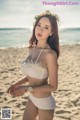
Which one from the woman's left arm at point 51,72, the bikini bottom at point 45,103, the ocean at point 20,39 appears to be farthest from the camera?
the ocean at point 20,39

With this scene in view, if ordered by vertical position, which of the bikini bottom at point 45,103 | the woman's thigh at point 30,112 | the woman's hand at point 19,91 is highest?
the woman's hand at point 19,91

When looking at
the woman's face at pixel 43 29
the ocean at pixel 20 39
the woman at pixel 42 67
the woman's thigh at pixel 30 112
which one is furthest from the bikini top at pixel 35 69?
the ocean at pixel 20 39

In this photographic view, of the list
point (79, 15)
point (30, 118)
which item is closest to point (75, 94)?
point (30, 118)

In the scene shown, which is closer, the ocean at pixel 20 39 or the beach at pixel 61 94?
the beach at pixel 61 94

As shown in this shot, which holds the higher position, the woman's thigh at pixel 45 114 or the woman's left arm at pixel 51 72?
the woman's left arm at pixel 51 72

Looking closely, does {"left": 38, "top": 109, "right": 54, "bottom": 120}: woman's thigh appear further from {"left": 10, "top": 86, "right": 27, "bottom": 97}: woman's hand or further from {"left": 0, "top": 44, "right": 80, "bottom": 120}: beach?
{"left": 0, "top": 44, "right": 80, "bottom": 120}: beach

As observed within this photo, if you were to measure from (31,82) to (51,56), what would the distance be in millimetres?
267

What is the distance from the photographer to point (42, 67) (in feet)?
6.70

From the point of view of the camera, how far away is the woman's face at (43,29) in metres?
2.07

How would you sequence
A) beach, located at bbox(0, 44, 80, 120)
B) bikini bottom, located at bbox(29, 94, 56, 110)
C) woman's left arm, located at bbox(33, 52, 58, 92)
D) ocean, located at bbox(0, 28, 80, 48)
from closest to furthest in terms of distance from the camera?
woman's left arm, located at bbox(33, 52, 58, 92)
bikini bottom, located at bbox(29, 94, 56, 110)
beach, located at bbox(0, 44, 80, 120)
ocean, located at bbox(0, 28, 80, 48)

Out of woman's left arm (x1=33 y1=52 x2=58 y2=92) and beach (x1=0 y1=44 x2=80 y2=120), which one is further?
beach (x1=0 y1=44 x2=80 y2=120)

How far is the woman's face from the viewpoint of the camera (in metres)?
2.07

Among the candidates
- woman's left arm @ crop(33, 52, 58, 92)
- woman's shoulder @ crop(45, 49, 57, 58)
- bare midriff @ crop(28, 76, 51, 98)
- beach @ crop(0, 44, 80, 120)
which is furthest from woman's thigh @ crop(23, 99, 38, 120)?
beach @ crop(0, 44, 80, 120)

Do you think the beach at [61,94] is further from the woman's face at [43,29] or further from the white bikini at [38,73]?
the woman's face at [43,29]
